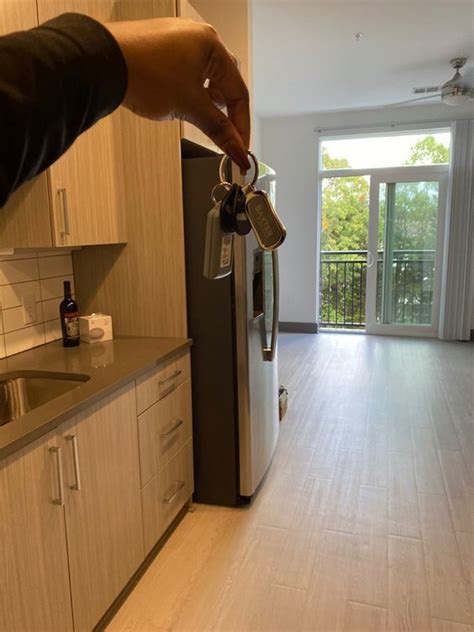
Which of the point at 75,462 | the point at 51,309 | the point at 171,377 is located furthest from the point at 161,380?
the point at 51,309

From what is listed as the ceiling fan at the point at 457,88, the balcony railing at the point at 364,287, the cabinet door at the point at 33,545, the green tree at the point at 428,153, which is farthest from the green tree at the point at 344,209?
the cabinet door at the point at 33,545

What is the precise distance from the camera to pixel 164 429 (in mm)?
2070

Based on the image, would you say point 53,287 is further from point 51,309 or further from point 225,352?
point 225,352

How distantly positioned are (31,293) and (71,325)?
230 millimetres

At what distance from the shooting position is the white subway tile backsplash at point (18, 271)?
6.65 ft

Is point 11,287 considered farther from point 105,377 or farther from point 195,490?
point 195,490

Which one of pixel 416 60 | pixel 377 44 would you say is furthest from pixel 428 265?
pixel 377 44

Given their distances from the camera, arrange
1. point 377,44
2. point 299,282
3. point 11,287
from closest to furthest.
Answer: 1. point 11,287
2. point 377,44
3. point 299,282

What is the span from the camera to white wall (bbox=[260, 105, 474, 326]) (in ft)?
19.9

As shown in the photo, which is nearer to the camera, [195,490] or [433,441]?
[195,490]

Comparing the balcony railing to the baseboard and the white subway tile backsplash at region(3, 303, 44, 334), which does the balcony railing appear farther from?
the white subway tile backsplash at region(3, 303, 44, 334)

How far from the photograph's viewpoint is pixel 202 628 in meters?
1.69

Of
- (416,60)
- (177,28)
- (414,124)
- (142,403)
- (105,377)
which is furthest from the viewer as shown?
(414,124)

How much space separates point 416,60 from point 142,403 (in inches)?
155
